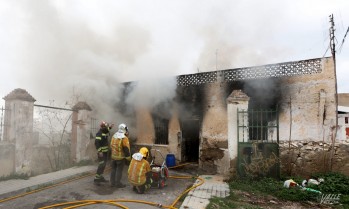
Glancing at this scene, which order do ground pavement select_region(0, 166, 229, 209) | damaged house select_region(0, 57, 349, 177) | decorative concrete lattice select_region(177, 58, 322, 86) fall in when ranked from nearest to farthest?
1. ground pavement select_region(0, 166, 229, 209)
2. damaged house select_region(0, 57, 349, 177)
3. decorative concrete lattice select_region(177, 58, 322, 86)

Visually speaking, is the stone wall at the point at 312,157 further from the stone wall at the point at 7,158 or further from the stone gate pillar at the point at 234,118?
the stone wall at the point at 7,158

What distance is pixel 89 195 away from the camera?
20.3 feet

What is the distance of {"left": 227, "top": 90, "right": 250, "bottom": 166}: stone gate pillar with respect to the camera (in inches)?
327

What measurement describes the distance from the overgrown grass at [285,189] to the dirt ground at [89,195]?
55.0 inches

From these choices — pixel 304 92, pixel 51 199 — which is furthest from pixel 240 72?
pixel 51 199

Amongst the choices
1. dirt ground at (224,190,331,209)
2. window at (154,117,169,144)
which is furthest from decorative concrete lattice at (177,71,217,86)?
dirt ground at (224,190,331,209)

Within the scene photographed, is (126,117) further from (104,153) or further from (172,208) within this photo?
(172,208)

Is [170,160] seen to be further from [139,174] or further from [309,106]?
[309,106]

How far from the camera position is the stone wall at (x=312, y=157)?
8.09 metres

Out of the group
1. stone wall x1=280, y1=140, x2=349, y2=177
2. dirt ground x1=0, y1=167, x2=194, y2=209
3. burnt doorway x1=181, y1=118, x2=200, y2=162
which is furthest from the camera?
burnt doorway x1=181, y1=118, x2=200, y2=162

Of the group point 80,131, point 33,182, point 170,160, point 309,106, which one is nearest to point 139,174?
point 33,182

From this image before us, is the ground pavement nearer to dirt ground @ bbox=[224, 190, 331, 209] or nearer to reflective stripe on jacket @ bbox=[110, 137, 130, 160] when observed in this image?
dirt ground @ bbox=[224, 190, 331, 209]

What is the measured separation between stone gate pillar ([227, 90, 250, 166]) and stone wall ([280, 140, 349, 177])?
1818 mm

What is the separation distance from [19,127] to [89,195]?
3332 millimetres
